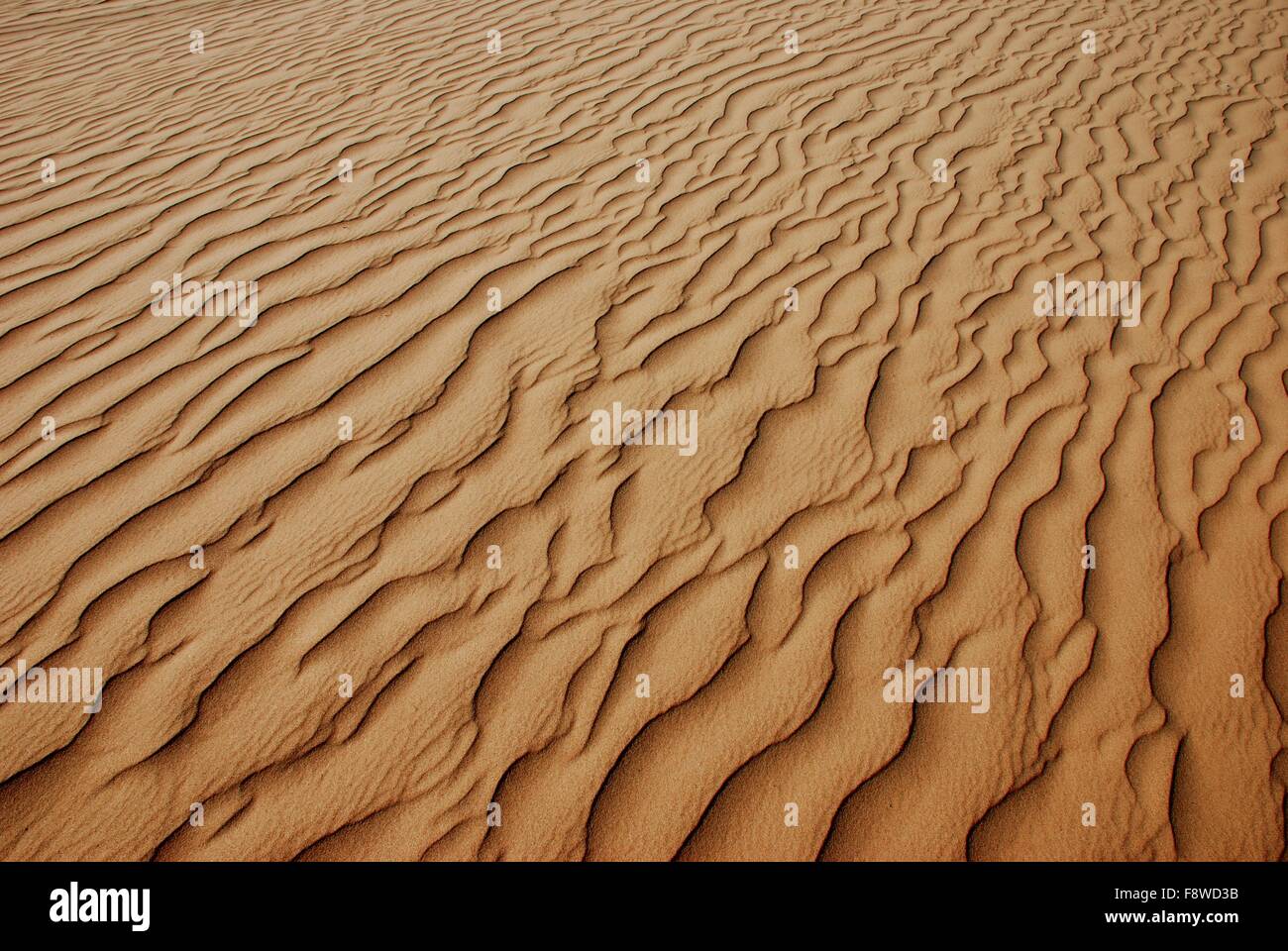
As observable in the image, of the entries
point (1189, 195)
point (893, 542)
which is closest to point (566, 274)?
point (893, 542)

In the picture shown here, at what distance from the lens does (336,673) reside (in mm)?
2248

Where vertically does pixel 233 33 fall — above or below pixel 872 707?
above

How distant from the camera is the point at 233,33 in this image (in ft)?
24.0

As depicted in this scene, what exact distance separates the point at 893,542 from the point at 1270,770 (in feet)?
3.79

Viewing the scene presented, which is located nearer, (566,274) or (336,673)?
(336,673)

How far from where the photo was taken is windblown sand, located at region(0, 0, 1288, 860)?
2.07 meters

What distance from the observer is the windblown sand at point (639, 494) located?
2066 mm

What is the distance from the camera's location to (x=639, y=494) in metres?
2.75
